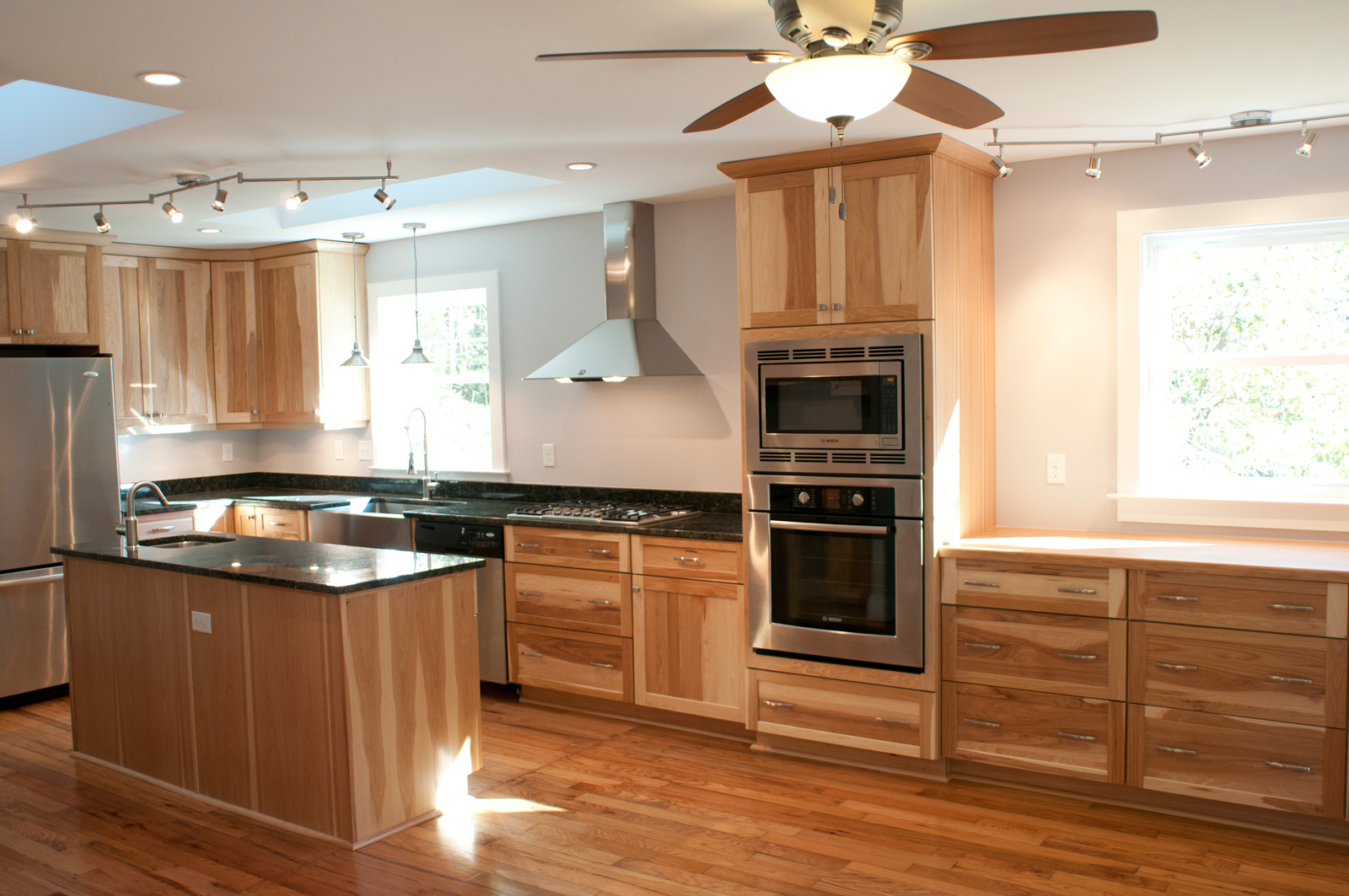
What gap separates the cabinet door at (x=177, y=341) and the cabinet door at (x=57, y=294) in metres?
0.52

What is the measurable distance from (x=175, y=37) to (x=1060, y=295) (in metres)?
3.18

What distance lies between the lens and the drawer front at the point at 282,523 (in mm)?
5445

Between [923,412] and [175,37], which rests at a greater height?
[175,37]

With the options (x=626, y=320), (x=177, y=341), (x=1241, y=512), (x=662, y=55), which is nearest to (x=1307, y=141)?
(x=1241, y=512)

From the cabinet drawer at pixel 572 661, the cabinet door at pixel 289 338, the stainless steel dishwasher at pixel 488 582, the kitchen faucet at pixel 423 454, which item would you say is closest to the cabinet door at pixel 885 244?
the cabinet drawer at pixel 572 661

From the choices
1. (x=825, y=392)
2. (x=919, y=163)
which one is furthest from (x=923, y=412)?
(x=919, y=163)

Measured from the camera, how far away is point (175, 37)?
238 centimetres

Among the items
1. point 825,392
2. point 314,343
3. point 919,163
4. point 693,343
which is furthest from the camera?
point 314,343

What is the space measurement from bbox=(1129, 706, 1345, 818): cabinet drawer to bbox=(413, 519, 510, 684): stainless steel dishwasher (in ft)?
8.91

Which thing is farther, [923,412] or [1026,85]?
[923,412]

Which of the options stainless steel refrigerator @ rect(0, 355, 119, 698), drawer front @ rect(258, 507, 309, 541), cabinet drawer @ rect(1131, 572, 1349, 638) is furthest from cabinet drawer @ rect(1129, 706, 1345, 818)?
stainless steel refrigerator @ rect(0, 355, 119, 698)

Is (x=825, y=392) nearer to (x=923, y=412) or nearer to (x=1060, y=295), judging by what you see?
(x=923, y=412)

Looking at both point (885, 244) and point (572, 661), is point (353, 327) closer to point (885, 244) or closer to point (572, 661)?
point (572, 661)

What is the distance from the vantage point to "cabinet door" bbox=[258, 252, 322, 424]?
19.0ft
